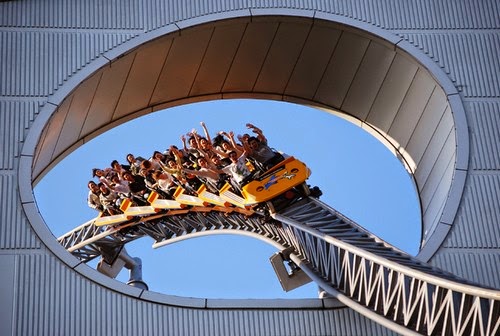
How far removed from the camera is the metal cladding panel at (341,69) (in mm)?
22453

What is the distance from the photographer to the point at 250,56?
23.4m

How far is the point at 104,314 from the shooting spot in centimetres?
1766

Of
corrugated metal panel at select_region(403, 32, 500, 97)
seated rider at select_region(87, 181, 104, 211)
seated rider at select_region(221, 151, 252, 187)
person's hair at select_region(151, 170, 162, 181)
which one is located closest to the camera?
seated rider at select_region(221, 151, 252, 187)

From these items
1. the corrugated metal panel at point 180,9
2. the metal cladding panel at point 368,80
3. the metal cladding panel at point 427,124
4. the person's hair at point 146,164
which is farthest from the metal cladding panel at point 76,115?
the metal cladding panel at point 427,124

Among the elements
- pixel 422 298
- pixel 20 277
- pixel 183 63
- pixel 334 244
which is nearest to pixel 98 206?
pixel 183 63

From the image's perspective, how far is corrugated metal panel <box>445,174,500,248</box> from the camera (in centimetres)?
1900

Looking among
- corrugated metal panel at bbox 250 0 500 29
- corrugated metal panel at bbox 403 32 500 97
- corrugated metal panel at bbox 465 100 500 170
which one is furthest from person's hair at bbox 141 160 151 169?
corrugated metal panel at bbox 465 100 500 170

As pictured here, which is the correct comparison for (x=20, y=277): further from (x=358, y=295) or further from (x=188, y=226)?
(x=188, y=226)

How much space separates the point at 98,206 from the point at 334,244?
29.2 ft

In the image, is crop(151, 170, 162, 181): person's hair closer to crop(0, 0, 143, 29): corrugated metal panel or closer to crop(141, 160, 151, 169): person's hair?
crop(141, 160, 151, 169): person's hair

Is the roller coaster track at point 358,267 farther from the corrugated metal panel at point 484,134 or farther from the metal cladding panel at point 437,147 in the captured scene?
the metal cladding panel at point 437,147

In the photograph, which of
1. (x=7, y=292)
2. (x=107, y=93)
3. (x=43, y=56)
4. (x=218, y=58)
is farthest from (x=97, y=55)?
(x=7, y=292)

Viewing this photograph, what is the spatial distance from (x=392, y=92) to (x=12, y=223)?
8619mm

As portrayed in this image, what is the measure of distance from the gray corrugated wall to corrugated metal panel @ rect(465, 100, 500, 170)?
0.02 meters
